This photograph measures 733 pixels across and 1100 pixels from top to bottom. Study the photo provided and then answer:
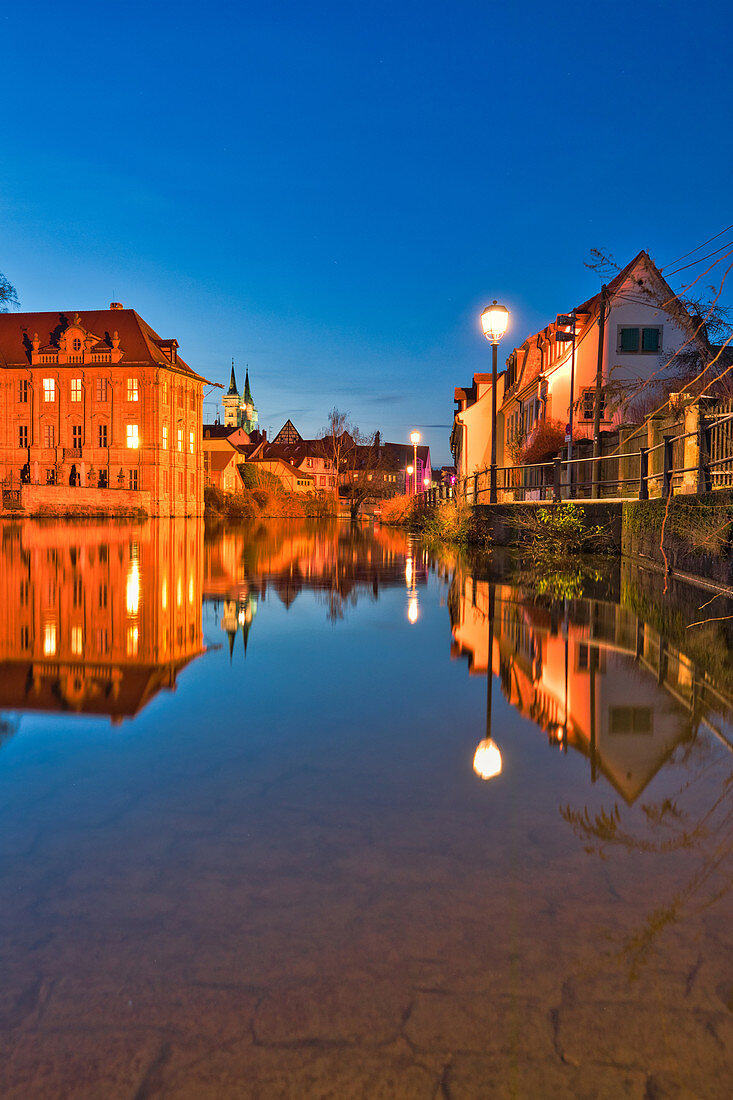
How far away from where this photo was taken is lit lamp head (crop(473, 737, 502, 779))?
3102mm

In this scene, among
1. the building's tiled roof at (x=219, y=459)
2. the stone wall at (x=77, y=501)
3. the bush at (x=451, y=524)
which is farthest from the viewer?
the building's tiled roof at (x=219, y=459)

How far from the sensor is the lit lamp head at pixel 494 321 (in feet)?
55.5

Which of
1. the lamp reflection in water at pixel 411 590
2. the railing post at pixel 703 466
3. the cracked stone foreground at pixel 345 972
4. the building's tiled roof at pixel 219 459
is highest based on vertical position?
the building's tiled roof at pixel 219 459

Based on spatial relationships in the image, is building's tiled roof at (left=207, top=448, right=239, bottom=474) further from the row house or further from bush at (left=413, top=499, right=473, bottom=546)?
bush at (left=413, top=499, right=473, bottom=546)

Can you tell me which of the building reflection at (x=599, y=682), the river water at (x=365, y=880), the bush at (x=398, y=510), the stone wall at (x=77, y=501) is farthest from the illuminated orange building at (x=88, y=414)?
the river water at (x=365, y=880)

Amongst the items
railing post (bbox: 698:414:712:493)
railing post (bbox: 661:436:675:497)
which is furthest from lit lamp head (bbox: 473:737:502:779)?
railing post (bbox: 661:436:675:497)

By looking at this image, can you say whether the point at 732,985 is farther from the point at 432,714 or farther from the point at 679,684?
the point at 679,684

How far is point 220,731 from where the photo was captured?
366 cm

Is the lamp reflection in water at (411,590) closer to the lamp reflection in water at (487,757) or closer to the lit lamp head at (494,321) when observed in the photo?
the lamp reflection in water at (487,757)

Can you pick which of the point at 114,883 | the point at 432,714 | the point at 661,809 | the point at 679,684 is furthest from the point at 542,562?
the point at 114,883

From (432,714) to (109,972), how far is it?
245 centimetres

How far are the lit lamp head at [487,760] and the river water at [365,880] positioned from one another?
0.05ft

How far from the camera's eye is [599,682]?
4754 millimetres

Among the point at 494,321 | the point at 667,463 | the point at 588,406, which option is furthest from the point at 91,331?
the point at 667,463
